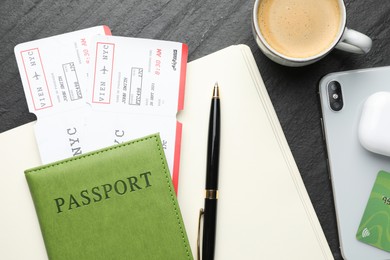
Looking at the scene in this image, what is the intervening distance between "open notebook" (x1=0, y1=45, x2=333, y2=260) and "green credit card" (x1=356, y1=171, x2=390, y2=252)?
0.07 meters

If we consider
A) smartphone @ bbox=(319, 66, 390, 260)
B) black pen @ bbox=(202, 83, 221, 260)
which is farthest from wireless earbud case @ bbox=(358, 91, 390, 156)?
black pen @ bbox=(202, 83, 221, 260)

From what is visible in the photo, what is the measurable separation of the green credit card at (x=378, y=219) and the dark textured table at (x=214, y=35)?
0.05 m

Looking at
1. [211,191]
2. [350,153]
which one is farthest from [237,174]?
[350,153]

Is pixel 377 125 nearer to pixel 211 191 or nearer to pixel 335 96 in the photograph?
pixel 335 96

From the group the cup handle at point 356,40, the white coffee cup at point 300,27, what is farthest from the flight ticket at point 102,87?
the cup handle at point 356,40

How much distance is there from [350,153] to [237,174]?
18cm

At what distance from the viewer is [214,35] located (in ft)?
2.19

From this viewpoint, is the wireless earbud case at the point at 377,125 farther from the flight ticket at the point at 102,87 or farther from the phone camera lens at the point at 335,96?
the flight ticket at the point at 102,87

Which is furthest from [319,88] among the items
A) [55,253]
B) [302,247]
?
[55,253]

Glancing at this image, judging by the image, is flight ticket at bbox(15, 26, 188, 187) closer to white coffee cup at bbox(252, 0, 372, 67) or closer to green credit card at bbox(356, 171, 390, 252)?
white coffee cup at bbox(252, 0, 372, 67)

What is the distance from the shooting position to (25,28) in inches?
26.0

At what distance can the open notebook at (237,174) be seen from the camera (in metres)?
0.63

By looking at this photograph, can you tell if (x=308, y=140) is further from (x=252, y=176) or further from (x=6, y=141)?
(x=6, y=141)

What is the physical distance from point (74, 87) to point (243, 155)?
28 cm
